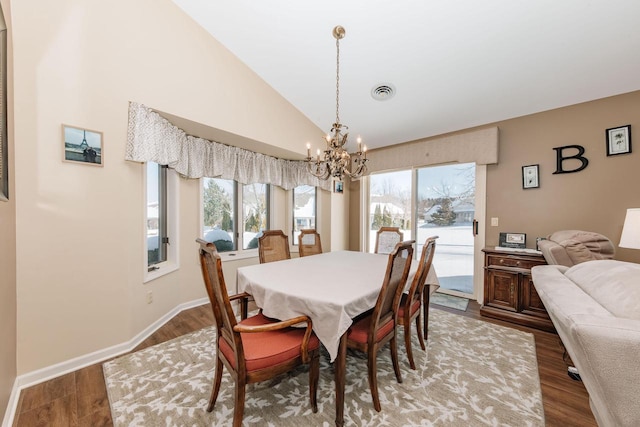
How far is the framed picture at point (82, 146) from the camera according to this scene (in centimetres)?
192

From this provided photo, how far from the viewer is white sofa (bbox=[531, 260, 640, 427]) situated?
0.79 metres

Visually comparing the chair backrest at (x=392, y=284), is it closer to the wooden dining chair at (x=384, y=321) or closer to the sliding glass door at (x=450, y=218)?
the wooden dining chair at (x=384, y=321)

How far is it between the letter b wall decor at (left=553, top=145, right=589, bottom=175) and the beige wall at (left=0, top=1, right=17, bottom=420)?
483 cm

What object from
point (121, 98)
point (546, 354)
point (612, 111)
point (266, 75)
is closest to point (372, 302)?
point (546, 354)

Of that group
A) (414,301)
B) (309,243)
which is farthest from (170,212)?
(414,301)

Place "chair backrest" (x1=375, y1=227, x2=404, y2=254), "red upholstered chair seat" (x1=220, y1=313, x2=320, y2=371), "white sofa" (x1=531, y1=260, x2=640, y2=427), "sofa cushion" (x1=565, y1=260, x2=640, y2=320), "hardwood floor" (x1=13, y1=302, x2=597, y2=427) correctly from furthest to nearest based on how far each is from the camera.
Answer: "chair backrest" (x1=375, y1=227, x2=404, y2=254) → "hardwood floor" (x1=13, y1=302, x2=597, y2=427) → "red upholstered chair seat" (x1=220, y1=313, x2=320, y2=371) → "sofa cushion" (x1=565, y1=260, x2=640, y2=320) → "white sofa" (x1=531, y1=260, x2=640, y2=427)

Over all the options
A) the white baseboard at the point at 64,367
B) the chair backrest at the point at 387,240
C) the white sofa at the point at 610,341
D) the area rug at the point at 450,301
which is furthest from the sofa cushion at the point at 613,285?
the white baseboard at the point at 64,367

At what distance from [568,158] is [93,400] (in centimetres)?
489

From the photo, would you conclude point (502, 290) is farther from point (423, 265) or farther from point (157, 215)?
point (157, 215)

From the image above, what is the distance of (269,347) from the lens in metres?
1.39

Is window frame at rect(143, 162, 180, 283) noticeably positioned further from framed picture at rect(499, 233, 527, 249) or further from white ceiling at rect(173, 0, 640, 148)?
framed picture at rect(499, 233, 527, 249)

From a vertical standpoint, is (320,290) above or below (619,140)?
below

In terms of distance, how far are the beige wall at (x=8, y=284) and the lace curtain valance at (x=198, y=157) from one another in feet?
2.35

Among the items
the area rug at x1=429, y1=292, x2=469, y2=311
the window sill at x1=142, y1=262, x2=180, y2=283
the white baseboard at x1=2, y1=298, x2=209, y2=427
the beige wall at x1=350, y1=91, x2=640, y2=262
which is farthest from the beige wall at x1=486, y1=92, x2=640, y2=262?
the white baseboard at x1=2, y1=298, x2=209, y2=427
